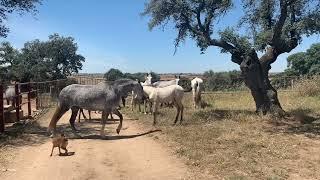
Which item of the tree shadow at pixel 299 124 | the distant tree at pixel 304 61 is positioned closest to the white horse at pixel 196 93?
the tree shadow at pixel 299 124

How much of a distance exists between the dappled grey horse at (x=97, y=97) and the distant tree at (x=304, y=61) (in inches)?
1657

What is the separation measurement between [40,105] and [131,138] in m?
13.5

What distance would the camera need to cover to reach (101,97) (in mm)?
14883

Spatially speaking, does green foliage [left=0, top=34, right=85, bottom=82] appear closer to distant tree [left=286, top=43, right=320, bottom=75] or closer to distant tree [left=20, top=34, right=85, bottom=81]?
distant tree [left=20, top=34, right=85, bottom=81]

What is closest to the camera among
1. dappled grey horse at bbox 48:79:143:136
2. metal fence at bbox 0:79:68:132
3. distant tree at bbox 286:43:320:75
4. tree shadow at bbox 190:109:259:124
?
dappled grey horse at bbox 48:79:143:136

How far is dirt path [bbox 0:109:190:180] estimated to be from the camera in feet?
32.8

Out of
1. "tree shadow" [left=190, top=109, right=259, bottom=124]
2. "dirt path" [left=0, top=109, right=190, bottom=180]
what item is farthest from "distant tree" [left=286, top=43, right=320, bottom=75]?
"dirt path" [left=0, top=109, right=190, bottom=180]

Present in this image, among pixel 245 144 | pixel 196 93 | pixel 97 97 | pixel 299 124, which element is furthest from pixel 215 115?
pixel 245 144

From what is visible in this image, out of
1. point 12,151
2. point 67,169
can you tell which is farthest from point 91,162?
point 12,151

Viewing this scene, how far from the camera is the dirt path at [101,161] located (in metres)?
10.0

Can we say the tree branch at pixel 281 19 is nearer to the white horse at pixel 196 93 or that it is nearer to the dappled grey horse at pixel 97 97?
the dappled grey horse at pixel 97 97

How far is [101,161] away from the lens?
11273 mm

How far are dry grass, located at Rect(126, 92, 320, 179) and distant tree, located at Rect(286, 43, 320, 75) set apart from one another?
121ft

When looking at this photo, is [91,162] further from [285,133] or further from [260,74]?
[260,74]
